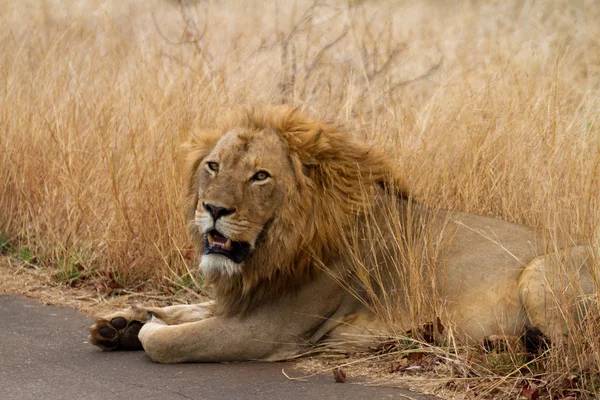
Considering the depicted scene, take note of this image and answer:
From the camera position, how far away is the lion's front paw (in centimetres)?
525

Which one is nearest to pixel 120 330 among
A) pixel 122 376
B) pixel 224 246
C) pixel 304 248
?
pixel 122 376

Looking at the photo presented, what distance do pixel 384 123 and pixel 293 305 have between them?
2251 mm

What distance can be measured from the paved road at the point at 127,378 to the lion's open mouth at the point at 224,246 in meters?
0.52

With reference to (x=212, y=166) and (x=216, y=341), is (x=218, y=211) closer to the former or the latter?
(x=212, y=166)

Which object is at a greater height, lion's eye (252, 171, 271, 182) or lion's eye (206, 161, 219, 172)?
lion's eye (206, 161, 219, 172)

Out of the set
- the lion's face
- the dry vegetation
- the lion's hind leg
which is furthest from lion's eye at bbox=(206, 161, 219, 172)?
the lion's hind leg

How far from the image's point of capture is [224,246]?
16.1 feet

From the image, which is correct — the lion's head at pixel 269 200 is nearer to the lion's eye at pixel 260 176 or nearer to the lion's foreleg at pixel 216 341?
the lion's eye at pixel 260 176

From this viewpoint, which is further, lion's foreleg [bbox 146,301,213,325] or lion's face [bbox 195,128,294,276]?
lion's foreleg [bbox 146,301,213,325]

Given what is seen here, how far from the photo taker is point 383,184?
17.3 ft

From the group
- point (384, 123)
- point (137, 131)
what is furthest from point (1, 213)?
point (384, 123)

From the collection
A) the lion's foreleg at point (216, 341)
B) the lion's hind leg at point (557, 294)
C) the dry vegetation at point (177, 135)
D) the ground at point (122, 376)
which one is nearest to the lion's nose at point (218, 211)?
the lion's foreleg at point (216, 341)

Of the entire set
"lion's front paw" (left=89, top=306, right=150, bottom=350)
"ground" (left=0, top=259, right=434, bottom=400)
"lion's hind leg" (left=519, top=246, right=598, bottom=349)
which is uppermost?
"lion's hind leg" (left=519, top=246, right=598, bottom=349)

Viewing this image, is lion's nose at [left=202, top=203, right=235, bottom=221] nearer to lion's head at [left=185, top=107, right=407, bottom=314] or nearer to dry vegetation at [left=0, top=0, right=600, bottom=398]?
lion's head at [left=185, top=107, right=407, bottom=314]
